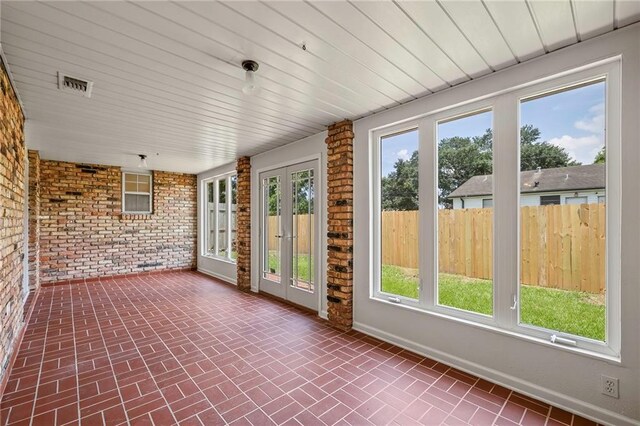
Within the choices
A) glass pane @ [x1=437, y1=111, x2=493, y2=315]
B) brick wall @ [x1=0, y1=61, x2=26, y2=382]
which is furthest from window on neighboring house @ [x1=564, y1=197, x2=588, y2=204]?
brick wall @ [x1=0, y1=61, x2=26, y2=382]

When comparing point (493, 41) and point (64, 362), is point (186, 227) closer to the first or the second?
point (64, 362)

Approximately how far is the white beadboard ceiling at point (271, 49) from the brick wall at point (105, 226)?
346 centimetres

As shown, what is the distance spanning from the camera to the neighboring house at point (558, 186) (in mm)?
2219

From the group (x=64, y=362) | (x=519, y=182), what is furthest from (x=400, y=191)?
(x=64, y=362)

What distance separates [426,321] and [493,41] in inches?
97.4

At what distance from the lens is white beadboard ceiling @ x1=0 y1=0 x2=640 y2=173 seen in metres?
1.79

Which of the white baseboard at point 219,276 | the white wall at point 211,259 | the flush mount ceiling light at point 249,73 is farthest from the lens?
the white wall at point 211,259

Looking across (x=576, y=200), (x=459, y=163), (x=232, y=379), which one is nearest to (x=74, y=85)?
(x=232, y=379)

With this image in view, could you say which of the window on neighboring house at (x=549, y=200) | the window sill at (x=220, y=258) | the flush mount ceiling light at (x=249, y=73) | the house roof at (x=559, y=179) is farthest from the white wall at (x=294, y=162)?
the window on neighboring house at (x=549, y=200)

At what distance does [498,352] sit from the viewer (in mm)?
2547

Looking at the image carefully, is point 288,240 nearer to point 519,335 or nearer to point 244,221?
point 244,221

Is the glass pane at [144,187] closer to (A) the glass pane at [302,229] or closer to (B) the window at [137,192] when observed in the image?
(B) the window at [137,192]

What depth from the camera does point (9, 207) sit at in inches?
106

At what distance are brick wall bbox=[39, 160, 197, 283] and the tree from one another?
20.3 ft
